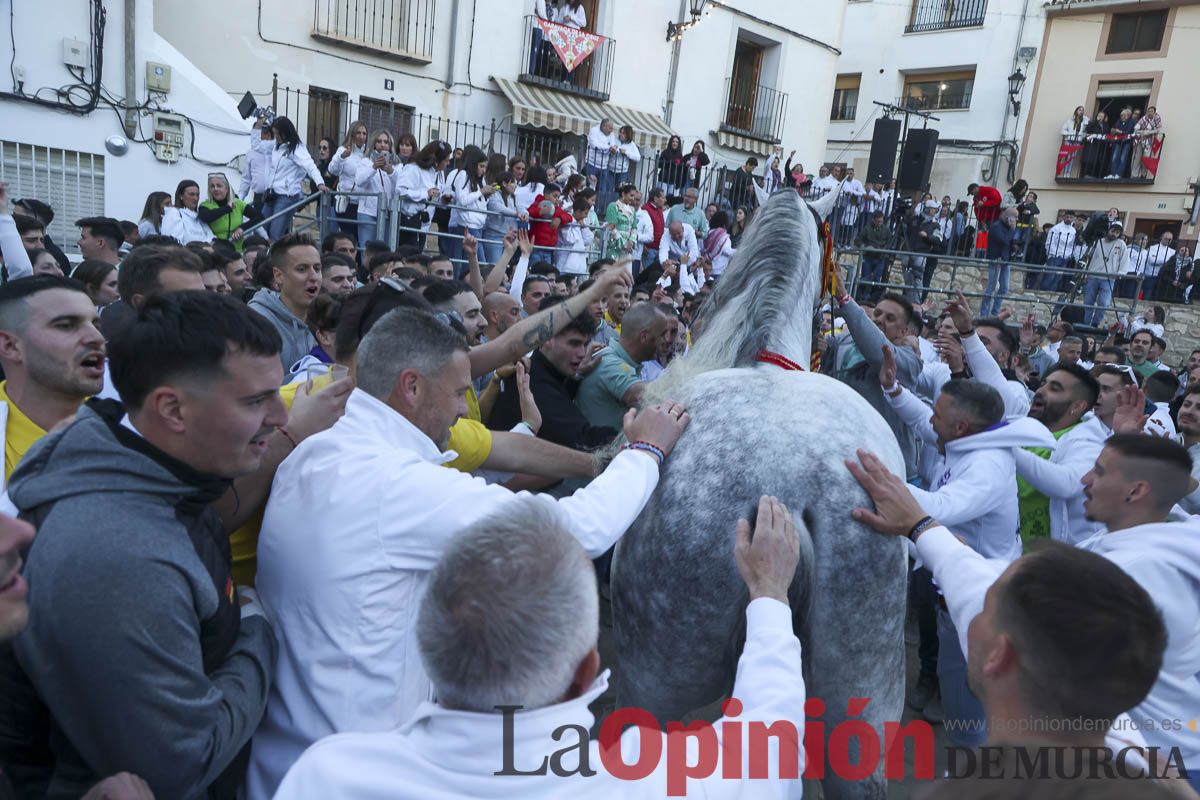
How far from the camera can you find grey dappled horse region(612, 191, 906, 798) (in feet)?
7.95

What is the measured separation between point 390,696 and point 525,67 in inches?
613

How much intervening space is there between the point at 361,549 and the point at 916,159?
1795 centimetres

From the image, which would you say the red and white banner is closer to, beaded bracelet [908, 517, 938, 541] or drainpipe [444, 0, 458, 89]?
drainpipe [444, 0, 458, 89]

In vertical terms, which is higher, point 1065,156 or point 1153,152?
point 1153,152

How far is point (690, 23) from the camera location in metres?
17.3

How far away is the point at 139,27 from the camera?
9.77m

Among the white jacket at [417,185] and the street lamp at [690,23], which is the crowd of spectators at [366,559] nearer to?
the white jacket at [417,185]

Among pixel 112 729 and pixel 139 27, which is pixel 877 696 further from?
pixel 139 27

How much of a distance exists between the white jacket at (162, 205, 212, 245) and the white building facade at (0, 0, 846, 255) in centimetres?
207

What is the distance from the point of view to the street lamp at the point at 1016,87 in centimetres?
2322

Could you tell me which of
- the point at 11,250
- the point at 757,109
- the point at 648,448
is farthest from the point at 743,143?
the point at 648,448

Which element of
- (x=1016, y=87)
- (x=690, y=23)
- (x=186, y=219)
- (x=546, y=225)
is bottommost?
(x=186, y=219)

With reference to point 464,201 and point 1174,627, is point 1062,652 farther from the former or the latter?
point 464,201

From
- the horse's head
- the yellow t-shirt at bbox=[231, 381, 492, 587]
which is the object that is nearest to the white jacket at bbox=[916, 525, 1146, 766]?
the horse's head
